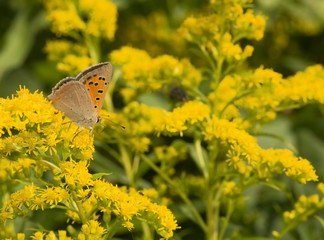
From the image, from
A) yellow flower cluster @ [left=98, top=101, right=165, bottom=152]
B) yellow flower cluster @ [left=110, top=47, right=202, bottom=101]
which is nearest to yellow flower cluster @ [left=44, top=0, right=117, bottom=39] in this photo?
yellow flower cluster @ [left=110, top=47, right=202, bottom=101]

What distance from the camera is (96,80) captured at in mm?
1483

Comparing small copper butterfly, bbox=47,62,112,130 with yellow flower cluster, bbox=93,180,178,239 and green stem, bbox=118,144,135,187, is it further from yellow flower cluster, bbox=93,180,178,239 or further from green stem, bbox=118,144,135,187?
green stem, bbox=118,144,135,187

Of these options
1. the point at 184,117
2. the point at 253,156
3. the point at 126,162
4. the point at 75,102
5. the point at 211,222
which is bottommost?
the point at 211,222

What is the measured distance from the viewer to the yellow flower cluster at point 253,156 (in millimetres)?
1475

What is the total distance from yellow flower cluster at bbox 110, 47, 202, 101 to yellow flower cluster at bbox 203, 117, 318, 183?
0.87ft

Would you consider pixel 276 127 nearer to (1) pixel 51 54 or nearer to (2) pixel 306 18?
(2) pixel 306 18

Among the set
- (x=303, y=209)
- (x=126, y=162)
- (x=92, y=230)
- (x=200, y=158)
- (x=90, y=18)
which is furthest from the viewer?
(x=90, y=18)

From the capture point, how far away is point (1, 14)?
2.93 m

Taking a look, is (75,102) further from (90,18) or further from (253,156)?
(90,18)

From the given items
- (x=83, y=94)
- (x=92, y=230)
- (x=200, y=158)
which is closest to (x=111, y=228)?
(x=92, y=230)

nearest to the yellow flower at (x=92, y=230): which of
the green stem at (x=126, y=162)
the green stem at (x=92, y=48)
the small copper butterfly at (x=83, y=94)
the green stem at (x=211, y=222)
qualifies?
the small copper butterfly at (x=83, y=94)

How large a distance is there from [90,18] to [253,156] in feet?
3.31

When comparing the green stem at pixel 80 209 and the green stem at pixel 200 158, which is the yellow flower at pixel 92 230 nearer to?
the green stem at pixel 80 209

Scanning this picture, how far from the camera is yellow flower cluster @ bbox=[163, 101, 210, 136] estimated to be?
1551 millimetres
